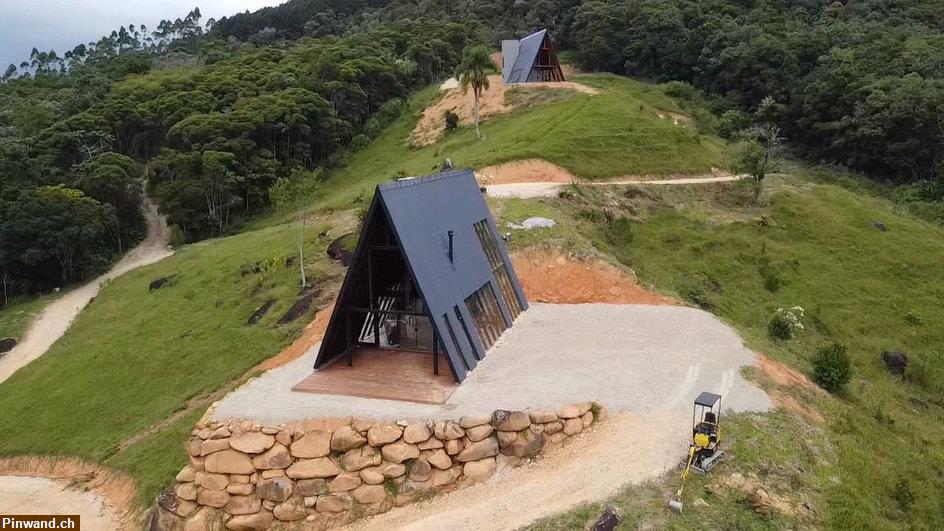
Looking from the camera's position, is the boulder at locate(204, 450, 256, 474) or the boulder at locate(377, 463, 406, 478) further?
the boulder at locate(204, 450, 256, 474)

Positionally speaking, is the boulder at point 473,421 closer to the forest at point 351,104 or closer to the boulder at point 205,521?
the boulder at point 205,521

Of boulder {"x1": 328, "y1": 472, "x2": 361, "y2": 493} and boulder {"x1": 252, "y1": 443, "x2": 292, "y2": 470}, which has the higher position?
boulder {"x1": 252, "y1": 443, "x2": 292, "y2": 470}

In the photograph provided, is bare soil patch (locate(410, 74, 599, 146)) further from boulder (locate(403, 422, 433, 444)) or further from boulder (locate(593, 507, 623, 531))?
boulder (locate(593, 507, 623, 531))

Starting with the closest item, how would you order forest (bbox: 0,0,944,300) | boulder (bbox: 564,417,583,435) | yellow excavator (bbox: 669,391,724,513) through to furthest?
yellow excavator (bbox: 669,391,724,513) < boulder (bbox: 564,417,583,435) < forest (bbox: 0,0,944,300)

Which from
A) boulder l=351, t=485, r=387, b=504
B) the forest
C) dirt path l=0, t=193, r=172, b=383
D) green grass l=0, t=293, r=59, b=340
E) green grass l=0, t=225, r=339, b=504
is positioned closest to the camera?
boulder l=351, t=485, r=387, b=504

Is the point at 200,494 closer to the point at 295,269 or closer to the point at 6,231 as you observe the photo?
the point at 295,269

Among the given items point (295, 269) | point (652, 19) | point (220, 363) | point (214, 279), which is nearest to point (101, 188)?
point (214, 279)

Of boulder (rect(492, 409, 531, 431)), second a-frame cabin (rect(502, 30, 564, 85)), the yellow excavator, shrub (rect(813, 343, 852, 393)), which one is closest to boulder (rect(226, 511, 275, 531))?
boulder (rect(492, 409, 531, 431))
